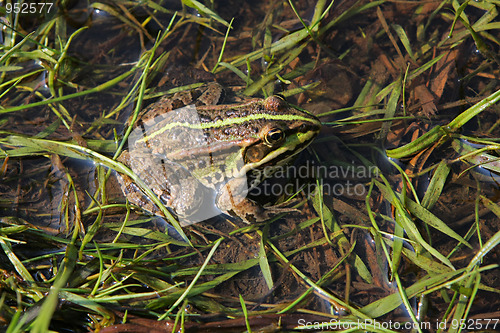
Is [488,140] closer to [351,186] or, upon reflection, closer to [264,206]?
[351,186]

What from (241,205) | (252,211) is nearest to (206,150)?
(241,205)

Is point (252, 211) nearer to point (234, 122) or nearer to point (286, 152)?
point (286, 152)

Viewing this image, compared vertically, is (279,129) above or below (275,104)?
below

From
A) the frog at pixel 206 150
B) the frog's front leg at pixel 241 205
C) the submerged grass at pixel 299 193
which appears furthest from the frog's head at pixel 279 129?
the submerged grass at pixel 299 193

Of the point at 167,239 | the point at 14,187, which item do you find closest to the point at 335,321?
the point at 167,239

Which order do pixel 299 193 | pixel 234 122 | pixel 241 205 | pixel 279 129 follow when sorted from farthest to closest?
1. pixel 299 193
2. pixel 241 205
3. pixel 234 122
4. pixel 279 129

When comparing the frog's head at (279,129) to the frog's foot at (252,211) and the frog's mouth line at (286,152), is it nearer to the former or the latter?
the frog's mouth line at (286,152)

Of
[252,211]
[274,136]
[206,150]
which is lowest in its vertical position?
[252,211]
